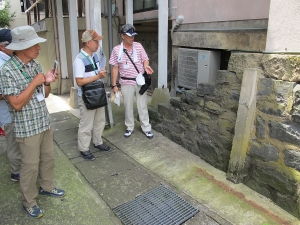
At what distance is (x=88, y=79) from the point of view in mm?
3455

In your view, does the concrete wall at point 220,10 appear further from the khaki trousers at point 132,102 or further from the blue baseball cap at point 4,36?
the blue baseball cap at point 4,36

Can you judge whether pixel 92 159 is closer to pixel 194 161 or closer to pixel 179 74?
pixel 194 161

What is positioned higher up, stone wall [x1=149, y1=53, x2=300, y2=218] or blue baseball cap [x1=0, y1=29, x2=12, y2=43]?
blue baseball cap [x1=0, y1=29, x2=12, y2=43]

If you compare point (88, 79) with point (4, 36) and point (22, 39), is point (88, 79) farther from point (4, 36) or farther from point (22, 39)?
point (22, 39)

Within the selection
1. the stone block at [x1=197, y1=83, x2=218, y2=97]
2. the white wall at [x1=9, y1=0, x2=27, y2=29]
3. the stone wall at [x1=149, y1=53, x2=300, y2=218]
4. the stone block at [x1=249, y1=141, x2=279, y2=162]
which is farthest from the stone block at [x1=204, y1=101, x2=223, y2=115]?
the white wall at [x1=9, y1=0, x2=27, y2=29]

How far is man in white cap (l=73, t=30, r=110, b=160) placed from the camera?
3.43 metres

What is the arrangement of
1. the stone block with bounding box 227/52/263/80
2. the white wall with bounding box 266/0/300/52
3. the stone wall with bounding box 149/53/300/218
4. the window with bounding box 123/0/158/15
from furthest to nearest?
the window with bounding box 123/0/158/15 < the stone block with bounding box 227/52/263/80 < the stone wall with bounding box 149/53/300/218 < the white wall with bounding box 266/0/300/52

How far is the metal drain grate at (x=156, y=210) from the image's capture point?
8.49 ft

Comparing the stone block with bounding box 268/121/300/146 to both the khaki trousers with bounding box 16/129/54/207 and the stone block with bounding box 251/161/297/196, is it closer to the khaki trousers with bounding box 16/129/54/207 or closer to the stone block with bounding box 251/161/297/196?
the stone block with bounding box 251/161/297/196

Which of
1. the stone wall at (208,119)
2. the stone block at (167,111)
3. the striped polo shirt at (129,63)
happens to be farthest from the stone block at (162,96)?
the striped polo shirt at (129,63)

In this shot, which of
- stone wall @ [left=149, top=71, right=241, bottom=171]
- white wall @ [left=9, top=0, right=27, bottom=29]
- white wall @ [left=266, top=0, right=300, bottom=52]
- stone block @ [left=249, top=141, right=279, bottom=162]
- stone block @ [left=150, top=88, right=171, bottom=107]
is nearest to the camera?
white wall @ [left=266, top=0, right=300, bottom=52]

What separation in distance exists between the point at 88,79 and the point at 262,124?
2.23 metres

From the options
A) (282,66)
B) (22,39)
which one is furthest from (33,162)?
(282,66)

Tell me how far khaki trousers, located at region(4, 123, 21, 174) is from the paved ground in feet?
0.82
